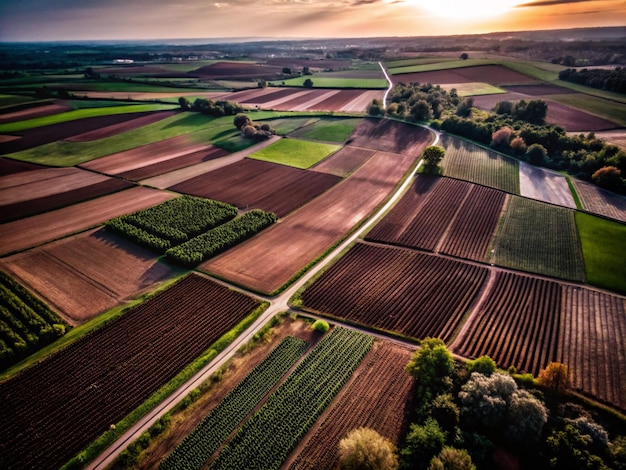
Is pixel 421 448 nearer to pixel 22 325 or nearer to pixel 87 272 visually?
pixel 22 325

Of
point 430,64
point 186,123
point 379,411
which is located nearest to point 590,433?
point 379,411

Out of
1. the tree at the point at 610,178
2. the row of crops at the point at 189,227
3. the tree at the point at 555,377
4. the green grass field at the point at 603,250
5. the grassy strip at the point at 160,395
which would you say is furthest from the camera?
the tree at the point at 610,178

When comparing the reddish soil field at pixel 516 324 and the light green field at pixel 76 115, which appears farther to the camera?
the light green field at pixel 76 115

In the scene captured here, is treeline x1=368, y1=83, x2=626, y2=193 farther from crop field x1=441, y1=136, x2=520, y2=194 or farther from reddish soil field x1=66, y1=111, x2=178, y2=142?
reddish soil field x1=66, y1=111, x2=178, y2=142

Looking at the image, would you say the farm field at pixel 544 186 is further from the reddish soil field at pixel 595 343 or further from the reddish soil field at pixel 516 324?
the reddish soil field at pixel 516 324

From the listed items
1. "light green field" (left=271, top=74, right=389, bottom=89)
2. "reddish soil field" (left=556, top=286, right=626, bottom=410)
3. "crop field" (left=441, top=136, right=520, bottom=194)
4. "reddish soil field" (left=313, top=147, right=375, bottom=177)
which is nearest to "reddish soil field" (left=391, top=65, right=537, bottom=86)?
"light green field" (left=271, top=74, right=389, bottom=89)

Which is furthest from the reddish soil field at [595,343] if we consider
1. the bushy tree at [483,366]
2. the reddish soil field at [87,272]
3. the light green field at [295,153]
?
the light green field at [295,153]
